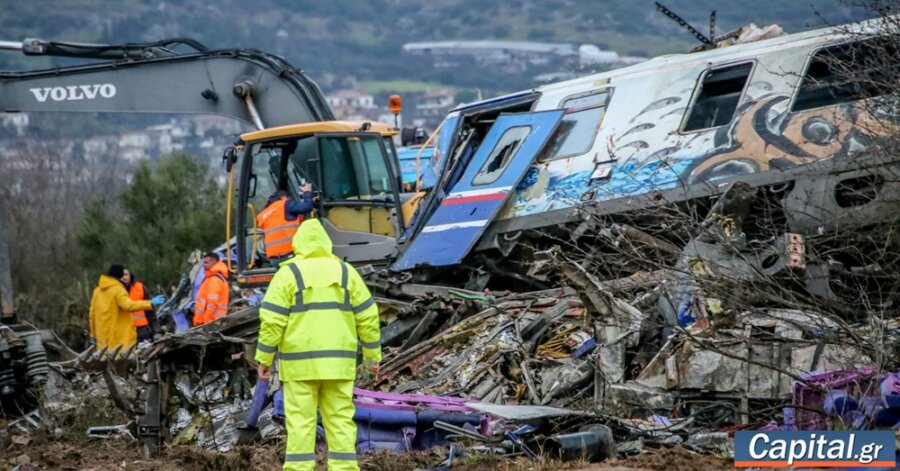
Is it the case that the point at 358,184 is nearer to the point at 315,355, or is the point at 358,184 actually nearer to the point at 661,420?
the point at 661,420

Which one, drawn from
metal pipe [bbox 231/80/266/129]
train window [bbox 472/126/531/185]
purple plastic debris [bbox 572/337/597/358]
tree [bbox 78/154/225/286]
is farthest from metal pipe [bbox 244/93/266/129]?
tree [bbox 78/154/225/286]

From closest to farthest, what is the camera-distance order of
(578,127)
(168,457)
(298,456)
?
(298,456)
(168,457)
(578,127)

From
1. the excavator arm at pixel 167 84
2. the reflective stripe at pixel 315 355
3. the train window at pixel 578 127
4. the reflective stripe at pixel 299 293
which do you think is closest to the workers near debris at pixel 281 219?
the excavator arm at pixel 167 84

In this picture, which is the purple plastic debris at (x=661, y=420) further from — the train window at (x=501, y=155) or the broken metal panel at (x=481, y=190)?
the train window at (x=501, y=155)

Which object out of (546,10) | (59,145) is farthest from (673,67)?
(546,10)

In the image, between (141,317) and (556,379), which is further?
(141,317)

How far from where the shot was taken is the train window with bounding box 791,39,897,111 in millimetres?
10484

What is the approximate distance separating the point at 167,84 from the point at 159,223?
12.0 metres

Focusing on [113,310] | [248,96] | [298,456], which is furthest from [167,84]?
[298,456]

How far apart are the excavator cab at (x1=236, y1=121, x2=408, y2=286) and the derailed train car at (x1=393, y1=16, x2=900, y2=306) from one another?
918 mm

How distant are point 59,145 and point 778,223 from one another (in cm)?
4383

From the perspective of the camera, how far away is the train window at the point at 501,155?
47.2 feet

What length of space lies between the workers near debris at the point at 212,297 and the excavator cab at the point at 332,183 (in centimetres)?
37

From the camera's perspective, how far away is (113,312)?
16.8 m
